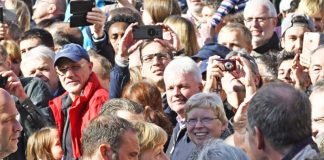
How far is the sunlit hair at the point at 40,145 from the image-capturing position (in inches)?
356

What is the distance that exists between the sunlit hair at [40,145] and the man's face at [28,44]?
2262 mm

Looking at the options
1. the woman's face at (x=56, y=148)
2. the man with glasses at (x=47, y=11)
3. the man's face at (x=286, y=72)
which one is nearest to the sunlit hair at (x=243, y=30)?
the man's face at (x=286, y=72)

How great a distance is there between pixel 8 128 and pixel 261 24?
4.13 m

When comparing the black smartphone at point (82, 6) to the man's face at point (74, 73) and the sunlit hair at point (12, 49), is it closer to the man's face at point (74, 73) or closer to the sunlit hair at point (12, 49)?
the sunlit hair at point (12, 49)

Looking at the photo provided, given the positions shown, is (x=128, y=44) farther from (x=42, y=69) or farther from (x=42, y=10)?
(x=42, y=10)

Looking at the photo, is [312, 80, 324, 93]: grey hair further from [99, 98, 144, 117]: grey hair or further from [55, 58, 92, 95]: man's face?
[55, 58, 92, 95]: man's face

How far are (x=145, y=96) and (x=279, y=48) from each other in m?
2.53

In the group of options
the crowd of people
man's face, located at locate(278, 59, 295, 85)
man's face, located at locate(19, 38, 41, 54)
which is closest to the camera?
the crowd of people

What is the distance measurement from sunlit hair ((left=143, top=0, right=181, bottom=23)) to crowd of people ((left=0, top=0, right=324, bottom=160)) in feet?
0.04

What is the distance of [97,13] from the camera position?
11.2 m

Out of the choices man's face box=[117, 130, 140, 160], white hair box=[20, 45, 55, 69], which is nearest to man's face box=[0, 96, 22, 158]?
man's face box=[117, 130, 140, 160]

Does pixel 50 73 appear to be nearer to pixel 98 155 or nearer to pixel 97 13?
pixel 97 13

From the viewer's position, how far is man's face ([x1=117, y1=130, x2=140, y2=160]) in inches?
260

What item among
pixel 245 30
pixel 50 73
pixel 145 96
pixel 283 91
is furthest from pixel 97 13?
pixel 283 91
